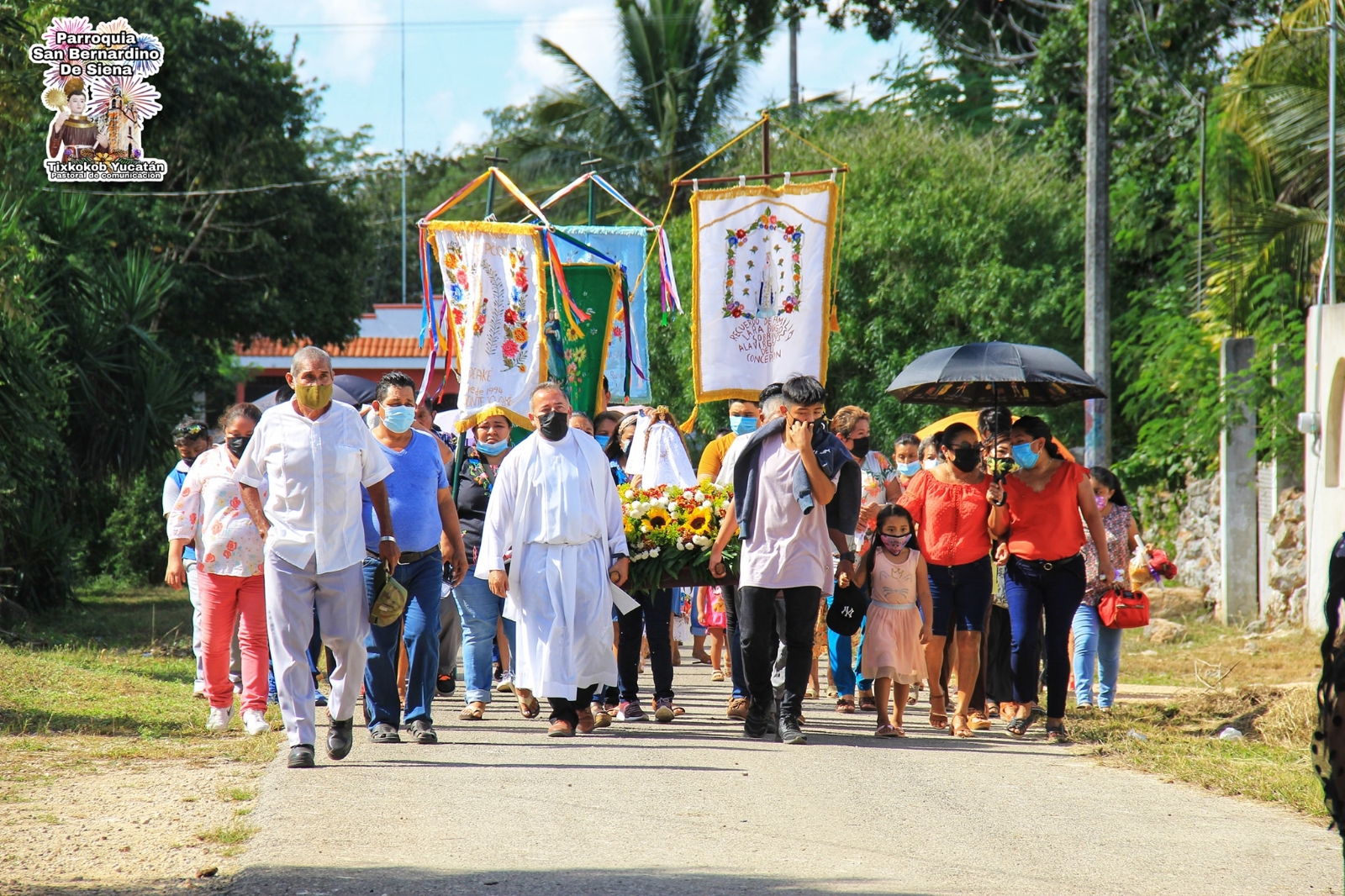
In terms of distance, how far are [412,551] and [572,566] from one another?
36.6 inches

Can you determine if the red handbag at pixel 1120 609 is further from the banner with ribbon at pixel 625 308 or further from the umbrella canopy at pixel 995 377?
the banner with ribbon at pixel 625 308

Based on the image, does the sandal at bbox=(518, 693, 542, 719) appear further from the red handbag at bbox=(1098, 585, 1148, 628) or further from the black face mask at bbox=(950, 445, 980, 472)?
the red handbag at bbox=(1098, 585, 1148, 628)

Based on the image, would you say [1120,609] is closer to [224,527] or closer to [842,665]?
[842,665]

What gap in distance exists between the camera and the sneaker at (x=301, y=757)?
742 centimetres

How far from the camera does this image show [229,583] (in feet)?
29.3

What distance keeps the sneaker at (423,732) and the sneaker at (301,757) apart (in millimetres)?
948

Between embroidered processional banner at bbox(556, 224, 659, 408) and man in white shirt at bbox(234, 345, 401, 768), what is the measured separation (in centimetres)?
524

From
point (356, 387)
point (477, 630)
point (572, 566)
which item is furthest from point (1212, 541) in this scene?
point (572, 566)

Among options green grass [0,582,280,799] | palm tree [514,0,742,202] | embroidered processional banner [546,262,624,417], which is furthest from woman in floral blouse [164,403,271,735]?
palm tree [514,0,742,202]

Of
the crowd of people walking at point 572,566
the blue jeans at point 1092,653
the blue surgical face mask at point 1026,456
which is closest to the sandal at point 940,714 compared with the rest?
the crowd of people walking at point 572,566

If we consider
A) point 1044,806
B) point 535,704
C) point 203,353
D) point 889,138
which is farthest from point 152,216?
point 1044,806

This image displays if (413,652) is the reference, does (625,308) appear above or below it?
above

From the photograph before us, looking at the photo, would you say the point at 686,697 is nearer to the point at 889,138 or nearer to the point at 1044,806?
the point at 1044,806

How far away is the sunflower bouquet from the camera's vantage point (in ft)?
30.8
